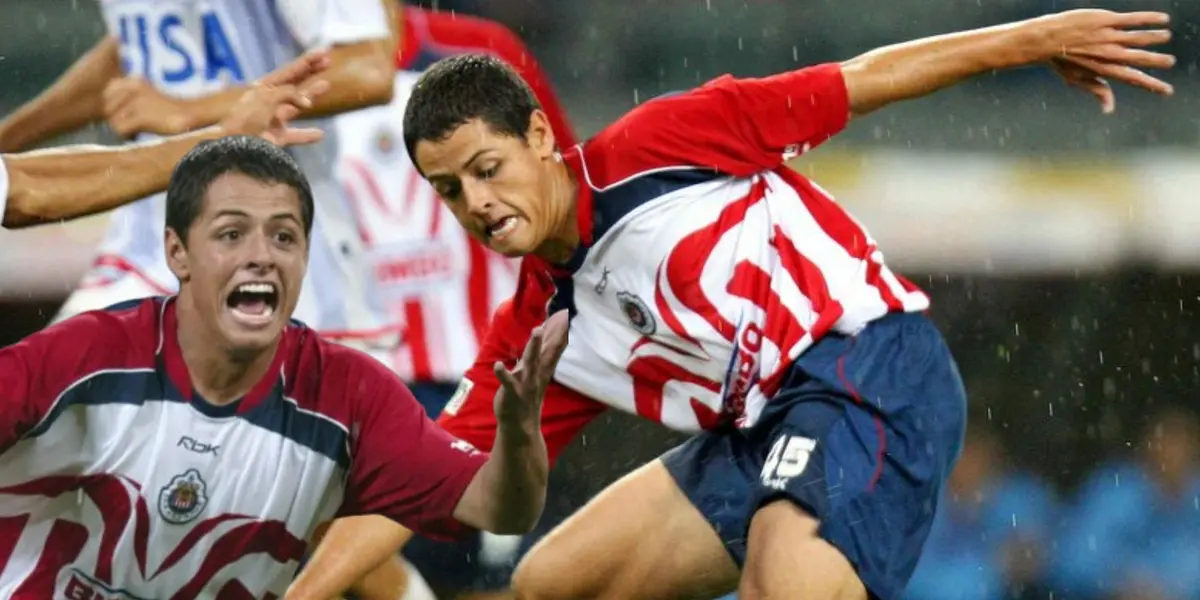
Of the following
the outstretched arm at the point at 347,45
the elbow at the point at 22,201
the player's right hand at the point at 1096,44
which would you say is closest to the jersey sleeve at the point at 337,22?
the outstretched arm at the point at 347,45

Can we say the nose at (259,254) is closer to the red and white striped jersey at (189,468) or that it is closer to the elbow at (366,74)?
the red and white striped jersey at (189,468)

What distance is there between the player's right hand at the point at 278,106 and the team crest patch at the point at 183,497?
0.91 metres

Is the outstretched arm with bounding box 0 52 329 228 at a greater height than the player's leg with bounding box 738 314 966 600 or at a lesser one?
greater

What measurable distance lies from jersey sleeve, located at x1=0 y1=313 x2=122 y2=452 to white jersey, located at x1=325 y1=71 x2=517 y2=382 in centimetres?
285

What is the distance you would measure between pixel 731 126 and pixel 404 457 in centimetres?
100

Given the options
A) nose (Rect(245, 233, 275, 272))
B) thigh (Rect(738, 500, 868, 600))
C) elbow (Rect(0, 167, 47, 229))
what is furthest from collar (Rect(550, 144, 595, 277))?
elbow (Rect(0, 167, 47, 229))

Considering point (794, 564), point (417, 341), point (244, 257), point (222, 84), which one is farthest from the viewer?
point (417, 341)

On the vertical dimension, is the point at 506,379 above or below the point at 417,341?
above

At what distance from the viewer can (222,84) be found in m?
6.24

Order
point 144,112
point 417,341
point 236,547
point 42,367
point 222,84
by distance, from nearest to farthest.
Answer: point 42,367 < point 236,547 < point 144,112 < point 222,84 < point 417,341

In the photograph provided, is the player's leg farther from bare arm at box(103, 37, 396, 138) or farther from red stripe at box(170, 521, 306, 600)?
bare arm at box(103, 37, 396, 138)

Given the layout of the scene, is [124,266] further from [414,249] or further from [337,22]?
[414,249]

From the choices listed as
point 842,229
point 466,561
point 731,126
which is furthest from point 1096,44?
point 466,561

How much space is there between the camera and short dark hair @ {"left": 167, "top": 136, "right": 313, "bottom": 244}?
12.6ft
